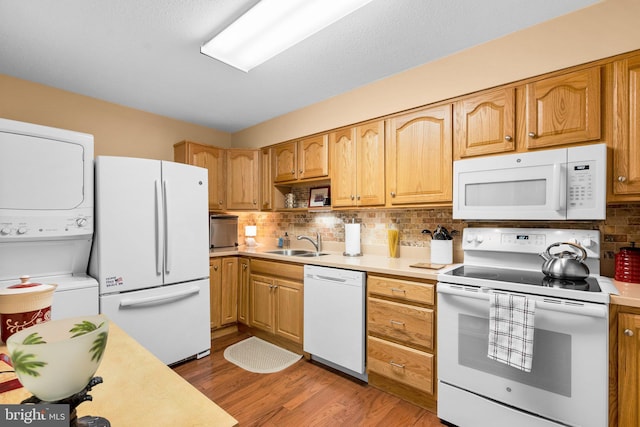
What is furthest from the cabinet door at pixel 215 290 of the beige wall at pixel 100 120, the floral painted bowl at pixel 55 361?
the floral painted bowl at pixel 55 361

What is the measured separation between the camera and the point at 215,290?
317 cm

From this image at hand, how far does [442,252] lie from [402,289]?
53 cm

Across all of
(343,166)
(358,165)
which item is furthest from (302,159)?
(358,165)

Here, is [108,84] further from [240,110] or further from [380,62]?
[380,62]

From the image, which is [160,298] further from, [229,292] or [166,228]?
[229,292]

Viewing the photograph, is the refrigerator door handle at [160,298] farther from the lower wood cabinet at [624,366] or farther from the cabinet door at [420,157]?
the lower wood cabinet at [624,366]

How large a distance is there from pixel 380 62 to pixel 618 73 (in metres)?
1.43

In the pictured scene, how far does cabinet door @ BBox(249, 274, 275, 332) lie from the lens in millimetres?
3020

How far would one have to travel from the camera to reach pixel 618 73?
1.69 metres

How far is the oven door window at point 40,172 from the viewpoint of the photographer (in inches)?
74.0

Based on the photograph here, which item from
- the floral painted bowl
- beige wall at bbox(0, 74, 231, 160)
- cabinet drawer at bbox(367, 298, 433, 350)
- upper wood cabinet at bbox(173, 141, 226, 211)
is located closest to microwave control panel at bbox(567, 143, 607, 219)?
cabinet drawer at bbox(367, 298, 433, 350)

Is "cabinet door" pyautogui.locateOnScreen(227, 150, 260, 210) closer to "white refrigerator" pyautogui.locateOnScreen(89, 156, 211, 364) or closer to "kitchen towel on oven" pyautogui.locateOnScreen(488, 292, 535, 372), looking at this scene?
"white refrigerator" pyautogui.locateOnScreen(89, 156, 211, 364)

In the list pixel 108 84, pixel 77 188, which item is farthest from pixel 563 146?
pixel 108 84

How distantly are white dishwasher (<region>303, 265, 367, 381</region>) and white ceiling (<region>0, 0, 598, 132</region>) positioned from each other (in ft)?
5.39
